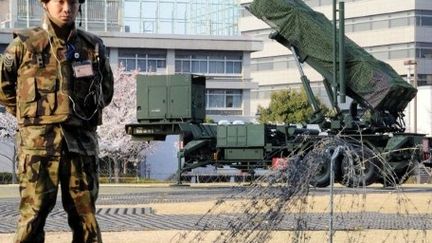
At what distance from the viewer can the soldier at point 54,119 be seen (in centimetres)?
608

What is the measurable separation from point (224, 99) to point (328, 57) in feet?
130

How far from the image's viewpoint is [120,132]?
174 feet

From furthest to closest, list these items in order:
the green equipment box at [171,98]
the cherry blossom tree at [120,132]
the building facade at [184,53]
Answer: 1. the building facade at [184,53]
2. the cherry blossom tree at [120,132]
3. the green equipment box at [171,98]

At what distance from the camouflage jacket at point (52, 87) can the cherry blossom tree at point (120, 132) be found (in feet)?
141

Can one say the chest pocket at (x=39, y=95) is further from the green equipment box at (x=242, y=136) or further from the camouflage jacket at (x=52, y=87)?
the green equipment box at (x=242, y=136)

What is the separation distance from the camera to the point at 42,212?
6125 mm

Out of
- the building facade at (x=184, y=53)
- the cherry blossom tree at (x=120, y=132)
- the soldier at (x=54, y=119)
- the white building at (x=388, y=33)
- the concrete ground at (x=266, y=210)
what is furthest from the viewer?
the white building at (x=388, y=33)

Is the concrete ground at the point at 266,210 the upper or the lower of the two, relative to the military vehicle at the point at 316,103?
lower

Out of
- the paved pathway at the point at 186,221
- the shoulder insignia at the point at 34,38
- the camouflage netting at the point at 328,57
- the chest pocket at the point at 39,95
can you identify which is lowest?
the paved pathway at the point at 186,221

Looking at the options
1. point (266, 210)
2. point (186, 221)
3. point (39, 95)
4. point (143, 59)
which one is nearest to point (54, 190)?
point (39, 95)

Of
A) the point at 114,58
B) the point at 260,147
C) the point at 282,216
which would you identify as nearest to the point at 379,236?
the point at 282,216

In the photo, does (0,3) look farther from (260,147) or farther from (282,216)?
(282,216)

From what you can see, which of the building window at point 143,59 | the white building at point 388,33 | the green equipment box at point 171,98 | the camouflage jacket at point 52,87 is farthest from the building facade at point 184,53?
the camouflage jacket at point 52,87

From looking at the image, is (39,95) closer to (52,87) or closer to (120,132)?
(52,87)
